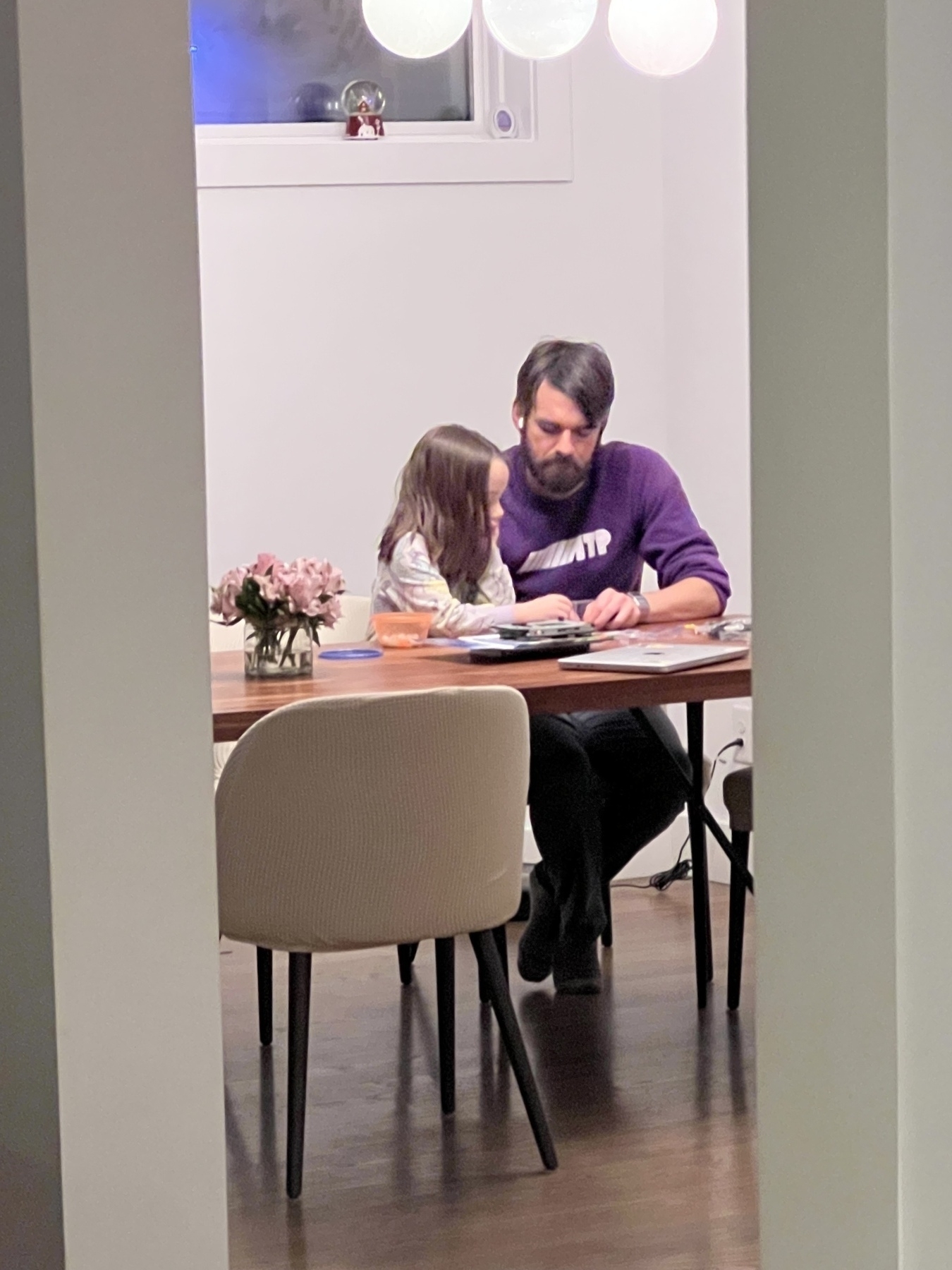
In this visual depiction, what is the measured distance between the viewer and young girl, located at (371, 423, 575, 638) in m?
3.50

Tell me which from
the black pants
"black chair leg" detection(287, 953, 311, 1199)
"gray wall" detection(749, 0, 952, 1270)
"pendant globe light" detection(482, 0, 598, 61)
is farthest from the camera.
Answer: the black pants

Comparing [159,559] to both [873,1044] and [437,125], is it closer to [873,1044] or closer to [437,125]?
[873,1044]

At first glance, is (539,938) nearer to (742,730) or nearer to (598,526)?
(598,526)

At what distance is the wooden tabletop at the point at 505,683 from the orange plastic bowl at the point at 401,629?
0.96 feet

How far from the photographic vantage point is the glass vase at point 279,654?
2963 millimetres

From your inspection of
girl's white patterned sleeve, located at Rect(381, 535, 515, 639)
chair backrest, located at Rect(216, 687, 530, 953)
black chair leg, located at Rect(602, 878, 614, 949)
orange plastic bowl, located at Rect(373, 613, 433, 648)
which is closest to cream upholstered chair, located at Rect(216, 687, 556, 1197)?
chair backrest, located at Rect(216, 687, 530, 953)

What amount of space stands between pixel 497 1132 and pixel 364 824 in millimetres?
709

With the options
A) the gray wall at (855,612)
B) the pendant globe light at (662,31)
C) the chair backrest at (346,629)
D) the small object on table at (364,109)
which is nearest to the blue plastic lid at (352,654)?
the chair backrest at (346,629)

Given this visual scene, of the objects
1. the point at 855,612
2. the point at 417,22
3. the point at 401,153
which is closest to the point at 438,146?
the point at 401,153

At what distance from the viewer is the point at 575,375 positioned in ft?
12.5

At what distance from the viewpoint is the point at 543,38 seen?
133 inches

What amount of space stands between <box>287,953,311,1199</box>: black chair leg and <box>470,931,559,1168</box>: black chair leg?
0.93 ft

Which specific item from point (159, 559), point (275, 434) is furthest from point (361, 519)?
point (159, 559)

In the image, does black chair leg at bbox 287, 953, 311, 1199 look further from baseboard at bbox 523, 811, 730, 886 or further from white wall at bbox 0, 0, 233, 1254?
baseboard at bbox 523, 811, 730, 886
